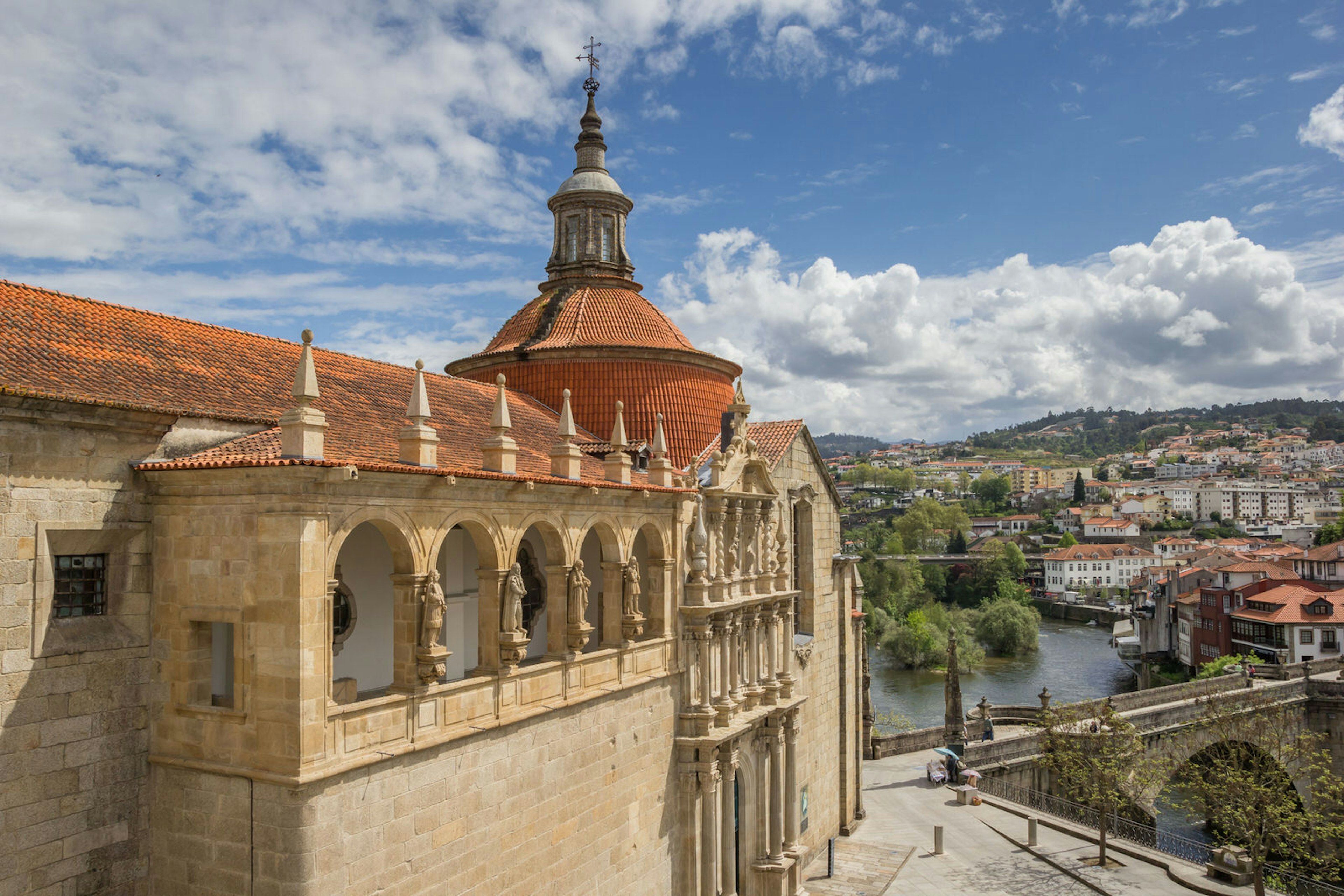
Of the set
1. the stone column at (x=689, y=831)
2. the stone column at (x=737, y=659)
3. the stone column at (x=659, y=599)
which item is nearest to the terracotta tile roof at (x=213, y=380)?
the stone column at (x=659, y=599)

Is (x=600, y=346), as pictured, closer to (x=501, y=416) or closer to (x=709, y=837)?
(x=501, y=416)

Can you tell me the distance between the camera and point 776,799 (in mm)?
24125

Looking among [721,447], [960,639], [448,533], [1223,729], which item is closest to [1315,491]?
[960,639]

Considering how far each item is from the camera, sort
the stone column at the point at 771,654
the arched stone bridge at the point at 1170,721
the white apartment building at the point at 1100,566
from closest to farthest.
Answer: the stone column at the point at 771,654
the arched stone bridge at the point at 1170,721
the white apartment building at the point at 1100,566

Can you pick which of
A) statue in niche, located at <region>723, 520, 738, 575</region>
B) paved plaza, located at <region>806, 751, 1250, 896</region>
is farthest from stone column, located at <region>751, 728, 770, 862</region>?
statue in niche, located at <region>723, 520, 738, 575</region>

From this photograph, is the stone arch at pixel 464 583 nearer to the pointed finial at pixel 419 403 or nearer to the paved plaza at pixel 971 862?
the pointed finial at pixel 419 403

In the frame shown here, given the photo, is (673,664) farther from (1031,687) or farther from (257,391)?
(1031,687)

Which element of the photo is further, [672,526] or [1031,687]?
[1031,687]

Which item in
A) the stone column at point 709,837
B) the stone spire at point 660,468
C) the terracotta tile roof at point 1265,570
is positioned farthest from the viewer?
the terracotta tile roof at point 1265,570

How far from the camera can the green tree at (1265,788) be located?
87.8ft

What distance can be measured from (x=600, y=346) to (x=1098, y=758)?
22.7 metres

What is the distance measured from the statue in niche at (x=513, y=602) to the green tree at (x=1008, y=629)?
70.1 metres

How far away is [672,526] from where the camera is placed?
2061 centimetres

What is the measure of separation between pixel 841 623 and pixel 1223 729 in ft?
45.5
